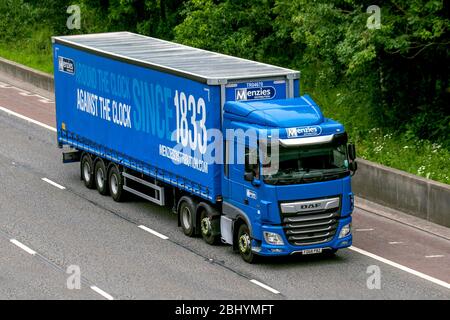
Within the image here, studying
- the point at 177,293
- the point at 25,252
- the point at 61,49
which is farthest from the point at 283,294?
the point at 61,49

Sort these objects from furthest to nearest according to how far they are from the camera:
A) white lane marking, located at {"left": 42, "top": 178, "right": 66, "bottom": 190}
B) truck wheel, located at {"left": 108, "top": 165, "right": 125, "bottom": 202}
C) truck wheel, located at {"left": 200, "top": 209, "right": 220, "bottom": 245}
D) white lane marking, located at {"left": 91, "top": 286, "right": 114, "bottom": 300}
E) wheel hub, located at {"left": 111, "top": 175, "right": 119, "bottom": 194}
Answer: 1. white lane marking, located at {"left": 42, "top": 178, "right": 66, "bottom": 190}
2. wheel hub, located at {"left": 111, "top": 175, "right": 119, "bottom": 194}
3. truck wheel, located at {"left": 108, "top": 165, "right": 125, "bottom": 202}
4. truck wheel, located at {"left": 200, "top": 209, "right": 220, "bottom": 245}
5. white lane marking, located at {"left": 91, "top": 286, "right": 114, "bottom": 300}

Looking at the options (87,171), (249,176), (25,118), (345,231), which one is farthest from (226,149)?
(25,118)

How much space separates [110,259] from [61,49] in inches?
325

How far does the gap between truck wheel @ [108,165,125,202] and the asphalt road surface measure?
0.21m

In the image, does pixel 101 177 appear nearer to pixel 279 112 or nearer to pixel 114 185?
pixel 114 185

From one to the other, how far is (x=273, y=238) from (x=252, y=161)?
150cm

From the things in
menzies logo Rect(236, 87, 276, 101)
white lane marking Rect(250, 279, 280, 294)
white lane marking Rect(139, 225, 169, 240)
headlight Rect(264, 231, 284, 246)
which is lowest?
white lane marking Rect(139, 225, 169, 240)

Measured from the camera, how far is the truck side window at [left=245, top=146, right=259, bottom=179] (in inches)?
896

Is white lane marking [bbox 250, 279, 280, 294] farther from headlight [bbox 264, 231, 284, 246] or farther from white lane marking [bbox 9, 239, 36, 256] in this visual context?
white lane marking [bbox 9, 239, 36, 256]

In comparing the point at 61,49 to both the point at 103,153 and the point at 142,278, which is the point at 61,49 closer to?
the point at 103,153

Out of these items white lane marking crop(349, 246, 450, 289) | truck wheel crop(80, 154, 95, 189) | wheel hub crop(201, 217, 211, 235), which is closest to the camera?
white lane marking crop(349, 246, 450, 289)

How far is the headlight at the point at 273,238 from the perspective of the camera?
898 inches

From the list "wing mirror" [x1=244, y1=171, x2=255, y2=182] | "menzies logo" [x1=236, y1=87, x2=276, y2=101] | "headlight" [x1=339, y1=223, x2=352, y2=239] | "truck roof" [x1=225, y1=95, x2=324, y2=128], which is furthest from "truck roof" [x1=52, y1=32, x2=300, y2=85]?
"headlight" [x1=339, y1=223, x2=352, y2=239]

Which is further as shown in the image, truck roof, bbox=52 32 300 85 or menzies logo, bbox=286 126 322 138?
truck roof, bbox=52 32 300 85
